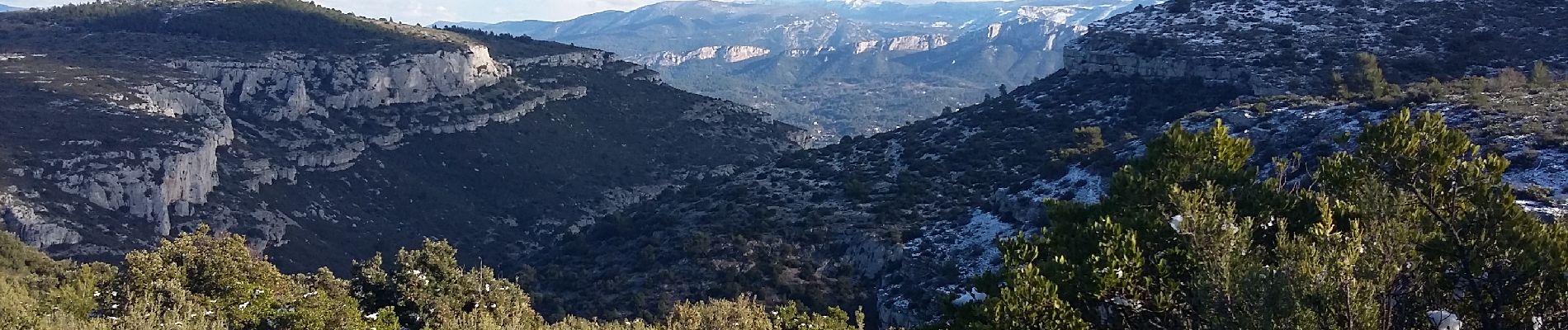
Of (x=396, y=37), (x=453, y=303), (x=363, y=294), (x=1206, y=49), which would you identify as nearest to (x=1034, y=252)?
(x=453, y=303)

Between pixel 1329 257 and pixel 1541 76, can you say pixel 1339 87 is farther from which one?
pixel 1329 257

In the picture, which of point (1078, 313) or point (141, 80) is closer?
point (1078, 313)

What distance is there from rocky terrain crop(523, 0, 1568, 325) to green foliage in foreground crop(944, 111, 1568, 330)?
49.6ft

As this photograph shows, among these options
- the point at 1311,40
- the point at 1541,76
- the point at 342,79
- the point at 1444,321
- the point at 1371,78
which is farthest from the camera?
the point at 342,79

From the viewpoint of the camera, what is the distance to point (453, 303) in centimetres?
2328

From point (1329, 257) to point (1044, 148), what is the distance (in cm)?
3592

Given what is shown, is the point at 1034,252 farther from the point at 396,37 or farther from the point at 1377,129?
the point at 396,37

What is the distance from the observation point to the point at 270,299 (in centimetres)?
2016

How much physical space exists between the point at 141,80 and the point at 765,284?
55049mm

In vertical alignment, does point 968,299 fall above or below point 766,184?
→ above

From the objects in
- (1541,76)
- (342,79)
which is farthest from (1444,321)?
(342,79)

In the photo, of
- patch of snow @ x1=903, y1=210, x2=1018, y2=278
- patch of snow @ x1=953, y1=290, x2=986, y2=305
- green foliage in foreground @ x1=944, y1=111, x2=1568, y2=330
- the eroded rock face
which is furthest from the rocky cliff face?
the eroded rock face

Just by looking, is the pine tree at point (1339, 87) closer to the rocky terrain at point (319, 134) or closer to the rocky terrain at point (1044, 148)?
the rocky terrain at point (1044, 148)

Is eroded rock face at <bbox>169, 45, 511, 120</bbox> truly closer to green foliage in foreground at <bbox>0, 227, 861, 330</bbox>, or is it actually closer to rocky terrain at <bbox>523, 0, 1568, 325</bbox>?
rocky terrain at <bbox>523, 0, 1568, 325</bbox>
